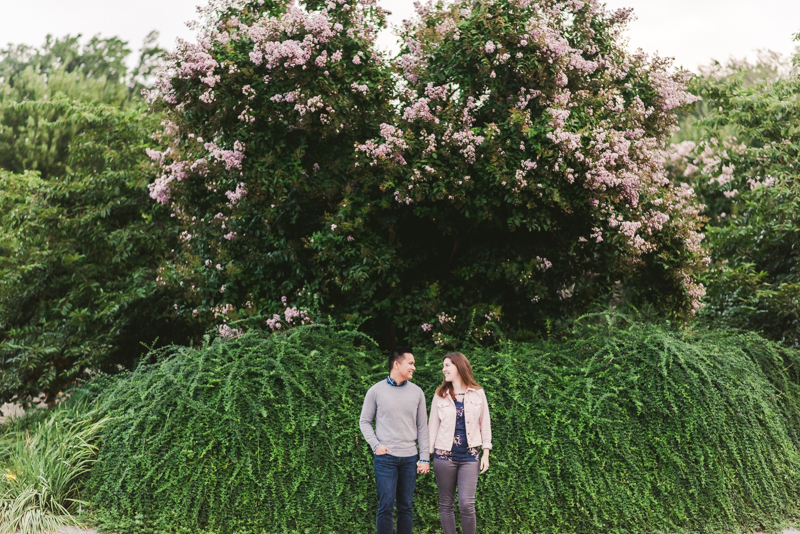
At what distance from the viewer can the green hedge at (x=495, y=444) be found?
18.1 ft

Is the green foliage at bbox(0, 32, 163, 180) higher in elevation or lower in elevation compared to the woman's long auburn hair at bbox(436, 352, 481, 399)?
higher

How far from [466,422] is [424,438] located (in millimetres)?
340

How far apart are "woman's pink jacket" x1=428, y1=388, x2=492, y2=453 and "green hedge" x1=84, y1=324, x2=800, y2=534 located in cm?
111

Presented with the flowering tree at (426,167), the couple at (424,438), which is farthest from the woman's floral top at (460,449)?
the flowering tree at (426,167)

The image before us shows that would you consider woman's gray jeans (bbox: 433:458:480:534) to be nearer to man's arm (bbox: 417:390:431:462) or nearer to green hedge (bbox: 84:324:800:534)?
man's arm (bbox: 417:390:431:462)

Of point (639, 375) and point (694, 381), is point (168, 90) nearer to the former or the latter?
point (639, 375)

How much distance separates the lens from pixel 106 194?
975 centimetres

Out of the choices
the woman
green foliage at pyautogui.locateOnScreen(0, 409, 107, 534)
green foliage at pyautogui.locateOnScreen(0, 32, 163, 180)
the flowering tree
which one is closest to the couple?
the woman

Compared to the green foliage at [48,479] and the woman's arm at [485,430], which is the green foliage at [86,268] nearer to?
the green foliage at [48,479]

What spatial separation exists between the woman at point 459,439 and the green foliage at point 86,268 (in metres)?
5.63

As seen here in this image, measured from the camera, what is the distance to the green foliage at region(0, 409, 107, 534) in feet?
17.8

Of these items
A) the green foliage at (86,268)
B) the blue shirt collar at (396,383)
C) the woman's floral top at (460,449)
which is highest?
the green foliage at (86,268)

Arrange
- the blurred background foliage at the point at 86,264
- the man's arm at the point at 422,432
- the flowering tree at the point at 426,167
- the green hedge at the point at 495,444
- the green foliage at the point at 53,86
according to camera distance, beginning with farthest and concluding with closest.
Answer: the green foliage at the point at 53,86
the blurred background foliage at the point at 86,264
the flowering tree at the point at 426,167
the green hedge at the point at 495,444
the man's arm at the point at 422,432

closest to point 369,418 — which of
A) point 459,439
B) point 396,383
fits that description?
point 396,383
